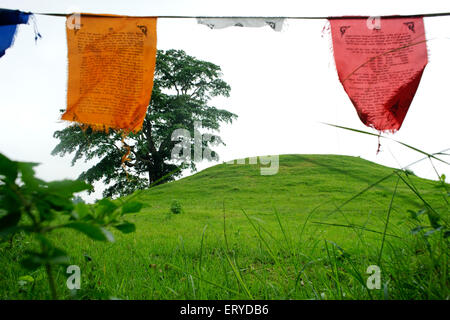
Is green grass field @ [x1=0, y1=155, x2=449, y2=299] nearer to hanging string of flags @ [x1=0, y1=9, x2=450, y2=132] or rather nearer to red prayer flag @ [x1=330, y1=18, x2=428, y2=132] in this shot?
Answer: red prayer flag @ [x1=330, y1=18, x2=428, y2=132]

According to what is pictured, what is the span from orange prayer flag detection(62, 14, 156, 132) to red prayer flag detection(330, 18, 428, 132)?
212 cm

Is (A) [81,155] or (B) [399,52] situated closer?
(B) [399,52]

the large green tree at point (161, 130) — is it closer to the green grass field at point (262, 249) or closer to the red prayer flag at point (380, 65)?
the green grass field at point (262, 249)

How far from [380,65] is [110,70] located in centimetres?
292

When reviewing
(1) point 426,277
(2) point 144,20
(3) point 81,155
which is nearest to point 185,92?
(3) point 81,155

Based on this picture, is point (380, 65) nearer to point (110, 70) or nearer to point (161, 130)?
point (110, 70)

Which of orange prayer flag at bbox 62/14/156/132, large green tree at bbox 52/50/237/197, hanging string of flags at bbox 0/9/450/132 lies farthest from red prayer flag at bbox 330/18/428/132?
large green tree at bbox 52/50/237/197

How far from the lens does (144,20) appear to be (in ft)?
10.2

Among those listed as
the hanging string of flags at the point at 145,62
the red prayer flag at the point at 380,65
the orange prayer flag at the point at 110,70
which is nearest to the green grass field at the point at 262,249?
the red prayer flag at the point at 380,65

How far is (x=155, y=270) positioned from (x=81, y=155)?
14.1 m

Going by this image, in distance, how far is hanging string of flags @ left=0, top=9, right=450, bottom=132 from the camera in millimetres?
2969

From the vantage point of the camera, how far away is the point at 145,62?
10.0ft
